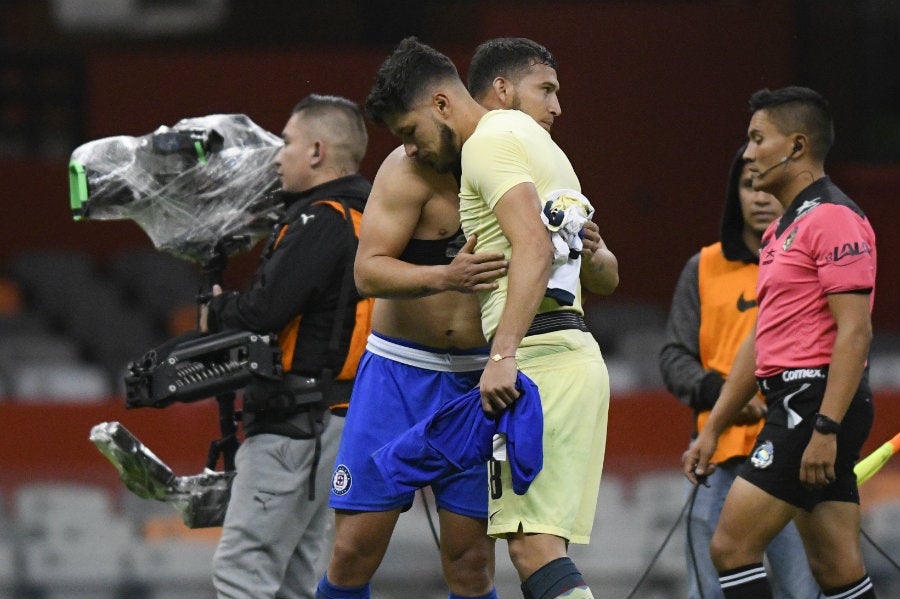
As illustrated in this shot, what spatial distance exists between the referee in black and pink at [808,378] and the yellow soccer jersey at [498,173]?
0.69 metres

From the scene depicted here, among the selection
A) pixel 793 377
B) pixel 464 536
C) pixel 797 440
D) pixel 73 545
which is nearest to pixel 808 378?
pixel 793 377

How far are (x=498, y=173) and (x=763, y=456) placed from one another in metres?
1.12

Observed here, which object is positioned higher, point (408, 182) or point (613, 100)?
point (408, 182)

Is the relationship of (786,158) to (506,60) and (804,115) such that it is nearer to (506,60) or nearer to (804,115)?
Answer: (804,115)

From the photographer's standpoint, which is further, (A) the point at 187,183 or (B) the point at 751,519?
(A) the point at 187,183

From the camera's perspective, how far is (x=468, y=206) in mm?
3494

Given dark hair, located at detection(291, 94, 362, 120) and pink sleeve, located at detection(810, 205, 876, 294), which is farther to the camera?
dark hair, located at detection(291, 94, 362, 120)

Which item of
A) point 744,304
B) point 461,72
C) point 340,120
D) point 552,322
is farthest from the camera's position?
point 461,72

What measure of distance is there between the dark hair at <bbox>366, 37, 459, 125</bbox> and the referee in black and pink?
101cm

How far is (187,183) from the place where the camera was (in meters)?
4.33

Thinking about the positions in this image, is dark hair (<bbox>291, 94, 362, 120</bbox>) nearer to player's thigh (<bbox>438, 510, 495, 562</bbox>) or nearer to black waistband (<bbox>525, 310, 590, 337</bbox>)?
black waistband (<bbox>525, 310, 590, 337</bbox>)

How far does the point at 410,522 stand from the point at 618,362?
9.63ft

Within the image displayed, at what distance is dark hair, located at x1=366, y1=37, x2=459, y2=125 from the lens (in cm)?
356

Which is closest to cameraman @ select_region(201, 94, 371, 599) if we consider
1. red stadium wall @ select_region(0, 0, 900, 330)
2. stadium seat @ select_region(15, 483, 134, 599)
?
stadium seat @ select_region(15, 483, 134, 599)
